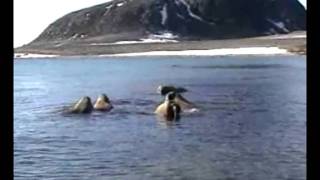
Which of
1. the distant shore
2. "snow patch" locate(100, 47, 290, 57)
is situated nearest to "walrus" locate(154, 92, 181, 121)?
"snow patch" locate(100, 47, 290, 57)

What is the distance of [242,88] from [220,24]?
11323 cm

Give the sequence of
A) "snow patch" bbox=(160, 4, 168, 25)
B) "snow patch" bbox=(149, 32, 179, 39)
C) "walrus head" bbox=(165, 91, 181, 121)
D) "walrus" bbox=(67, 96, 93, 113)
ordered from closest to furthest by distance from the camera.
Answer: "walrus head" bbox=(165, 91, 181, 121), "walrus" bbox=(67, 96, 93, 113), "snow patch" bbox=(149, 32, 179, 39), "snow patch" bbox=(160, 4, 168, 25)

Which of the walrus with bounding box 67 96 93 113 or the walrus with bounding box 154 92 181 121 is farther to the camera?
the walrus with bounding box 67 96 93 113

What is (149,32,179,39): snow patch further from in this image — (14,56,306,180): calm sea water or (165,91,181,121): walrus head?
(165,91,181,121): walrus head

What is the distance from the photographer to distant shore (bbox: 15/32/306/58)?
120938 millimetres

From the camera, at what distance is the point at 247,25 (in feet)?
495

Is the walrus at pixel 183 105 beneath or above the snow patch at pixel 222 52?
beneath

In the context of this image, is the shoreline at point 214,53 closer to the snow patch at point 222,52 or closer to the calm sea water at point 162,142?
the snow patch at point 222,52

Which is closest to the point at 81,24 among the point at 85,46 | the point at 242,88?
the point at 85,46

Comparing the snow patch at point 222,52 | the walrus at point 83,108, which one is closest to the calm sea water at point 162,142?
the walrus at point 83,108

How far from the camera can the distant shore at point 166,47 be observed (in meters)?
121

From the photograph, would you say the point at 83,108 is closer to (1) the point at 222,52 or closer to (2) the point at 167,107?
(2) the point at 167,107

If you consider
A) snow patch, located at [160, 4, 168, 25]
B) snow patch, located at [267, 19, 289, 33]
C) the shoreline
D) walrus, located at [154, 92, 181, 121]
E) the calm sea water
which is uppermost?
snow patch, located at [160, 4, 168, 25]

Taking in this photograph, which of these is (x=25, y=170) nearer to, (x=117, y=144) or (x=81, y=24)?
(x=117, y=144)
